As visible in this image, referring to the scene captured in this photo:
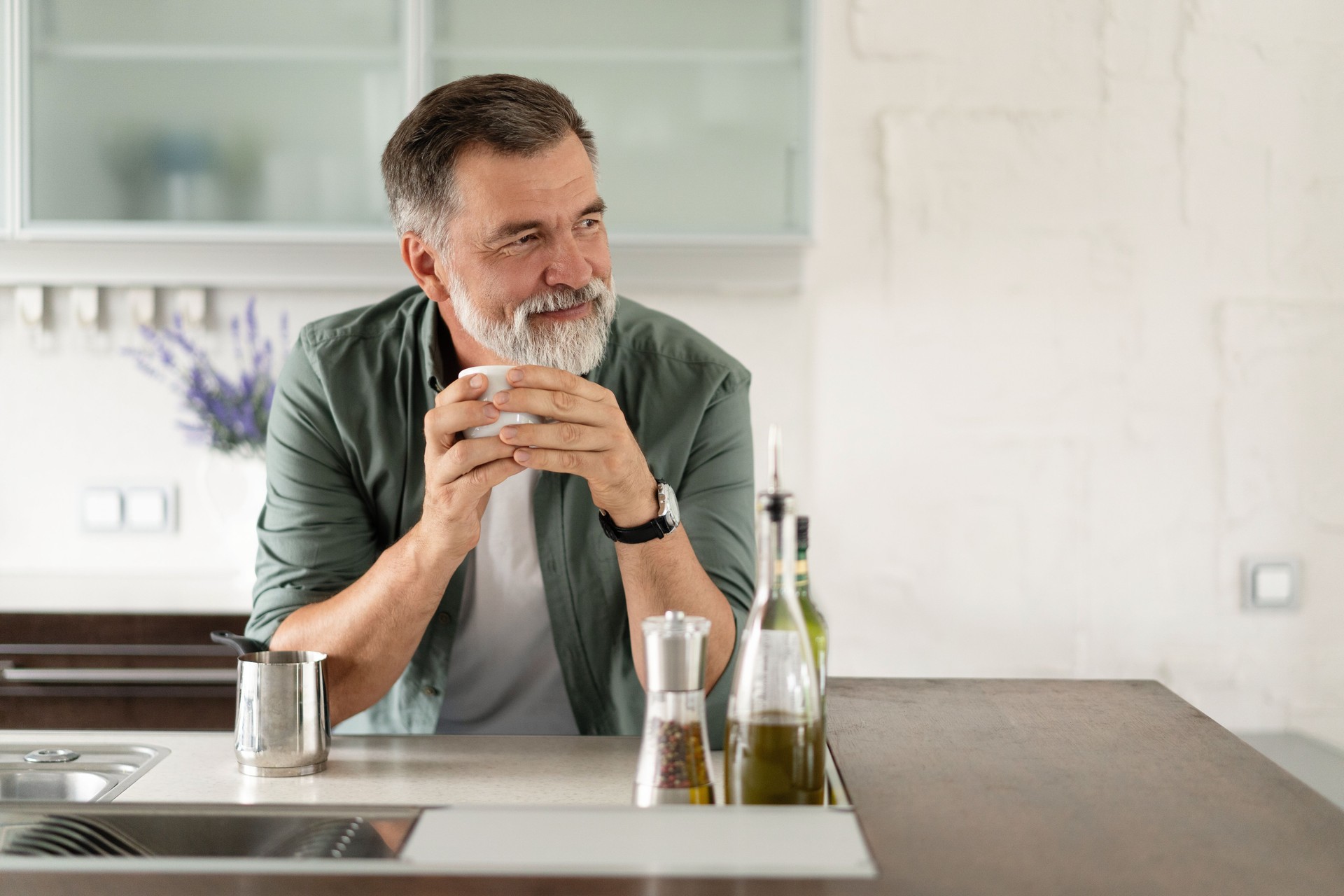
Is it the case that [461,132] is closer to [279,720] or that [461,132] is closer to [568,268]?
[568,268]

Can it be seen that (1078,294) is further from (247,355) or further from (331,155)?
(247,355)

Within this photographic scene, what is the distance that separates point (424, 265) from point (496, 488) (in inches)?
12.0

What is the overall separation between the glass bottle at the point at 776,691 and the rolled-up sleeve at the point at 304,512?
0.69 meters

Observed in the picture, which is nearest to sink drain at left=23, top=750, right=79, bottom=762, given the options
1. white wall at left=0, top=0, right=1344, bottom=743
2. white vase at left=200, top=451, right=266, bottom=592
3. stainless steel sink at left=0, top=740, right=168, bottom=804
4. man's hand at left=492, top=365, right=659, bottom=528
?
stainless steel sink at left=0, top=740, right=168, bottom=804

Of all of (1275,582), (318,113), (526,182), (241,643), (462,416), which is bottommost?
(1275,582)

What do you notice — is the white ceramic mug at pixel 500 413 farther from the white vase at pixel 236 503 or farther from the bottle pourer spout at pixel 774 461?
the white vase at pixel 236 503

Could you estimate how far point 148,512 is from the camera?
2.65 metres

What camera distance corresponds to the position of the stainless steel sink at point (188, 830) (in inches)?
32.7

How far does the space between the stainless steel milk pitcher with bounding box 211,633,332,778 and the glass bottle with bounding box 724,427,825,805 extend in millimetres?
395

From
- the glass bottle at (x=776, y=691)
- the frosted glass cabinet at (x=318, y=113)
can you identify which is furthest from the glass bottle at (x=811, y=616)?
the frosted glass cabinet at (x=318, y=113)

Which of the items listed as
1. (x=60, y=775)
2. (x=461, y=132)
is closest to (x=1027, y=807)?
(x=60, y=775)

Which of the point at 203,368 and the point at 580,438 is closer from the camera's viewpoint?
the point at 580,438

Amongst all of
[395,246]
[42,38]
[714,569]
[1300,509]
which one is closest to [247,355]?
[395,246]

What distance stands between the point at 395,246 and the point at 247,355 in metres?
0.53
